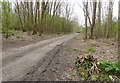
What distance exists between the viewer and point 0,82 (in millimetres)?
5723

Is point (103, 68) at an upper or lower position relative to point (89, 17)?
lower

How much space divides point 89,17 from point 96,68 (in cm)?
1596

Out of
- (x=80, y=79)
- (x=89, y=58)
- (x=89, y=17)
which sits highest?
(x=89, y=17)

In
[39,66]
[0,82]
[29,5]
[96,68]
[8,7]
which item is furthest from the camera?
[29,5]

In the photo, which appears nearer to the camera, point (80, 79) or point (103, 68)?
point (80, 79)

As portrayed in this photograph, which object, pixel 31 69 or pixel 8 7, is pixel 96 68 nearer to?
pixel 31 69

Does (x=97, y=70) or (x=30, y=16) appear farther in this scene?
(x=30, y=16)

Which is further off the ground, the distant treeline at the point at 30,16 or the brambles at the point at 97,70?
the distant treeline at the point at 30,16

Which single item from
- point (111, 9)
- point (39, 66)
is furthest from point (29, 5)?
point (39, 66)

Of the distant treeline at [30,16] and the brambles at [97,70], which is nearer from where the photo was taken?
the brambles at [97,70]

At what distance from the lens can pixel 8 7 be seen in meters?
16.6

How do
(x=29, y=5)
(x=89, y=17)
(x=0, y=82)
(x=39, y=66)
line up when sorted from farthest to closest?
1. (x=29, y=5)
2. (x=89, y=17)
3. (x=39, y=66)
4. (x=0, y=82)

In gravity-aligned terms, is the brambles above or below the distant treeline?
below

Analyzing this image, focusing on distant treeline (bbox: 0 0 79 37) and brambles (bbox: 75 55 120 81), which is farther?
distant treeline (bbox: 0 0 79 37)
